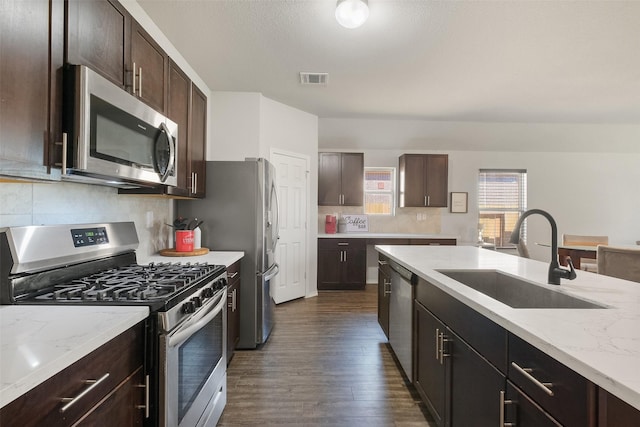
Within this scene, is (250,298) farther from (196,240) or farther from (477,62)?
(477,62)

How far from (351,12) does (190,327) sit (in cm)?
207

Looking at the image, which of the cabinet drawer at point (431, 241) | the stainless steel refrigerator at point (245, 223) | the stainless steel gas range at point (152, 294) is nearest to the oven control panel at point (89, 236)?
the stainless steel gas range at point (152, 294)

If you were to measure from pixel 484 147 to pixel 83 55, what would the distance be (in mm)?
5664

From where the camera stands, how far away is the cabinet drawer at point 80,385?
0.68m

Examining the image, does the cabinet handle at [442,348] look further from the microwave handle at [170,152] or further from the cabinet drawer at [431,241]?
the cabinet drawer at [431,241]

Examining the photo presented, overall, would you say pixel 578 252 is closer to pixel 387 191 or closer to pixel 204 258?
pixel 387 191

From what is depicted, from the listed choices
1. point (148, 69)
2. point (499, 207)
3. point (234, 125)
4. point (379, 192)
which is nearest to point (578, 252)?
point (499, 207)

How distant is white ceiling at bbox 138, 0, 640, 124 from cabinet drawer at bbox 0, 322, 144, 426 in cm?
212

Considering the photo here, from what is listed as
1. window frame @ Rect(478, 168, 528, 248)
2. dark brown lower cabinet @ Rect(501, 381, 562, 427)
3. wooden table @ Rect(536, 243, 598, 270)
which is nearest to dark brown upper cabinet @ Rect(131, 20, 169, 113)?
dark brown lower cabinet @ Rect(501, 381, 562, 427)

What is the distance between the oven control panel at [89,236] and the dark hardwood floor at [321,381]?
1250mm

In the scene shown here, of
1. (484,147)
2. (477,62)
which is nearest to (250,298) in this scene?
(477,62)

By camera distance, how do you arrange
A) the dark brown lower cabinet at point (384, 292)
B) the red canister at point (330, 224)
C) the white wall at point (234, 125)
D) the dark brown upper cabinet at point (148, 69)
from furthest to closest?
the red canister at point (330, 224), the white wall at point (234, 125), the dark brown lower cabinet at point (384, 292), the dark brown upper cabinet at point (148, 69)

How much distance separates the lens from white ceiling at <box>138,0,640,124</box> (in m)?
2.10

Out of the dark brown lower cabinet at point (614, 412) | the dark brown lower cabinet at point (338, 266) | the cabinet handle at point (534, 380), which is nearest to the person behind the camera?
the dark brown lower cabinet at point (614, 412)
